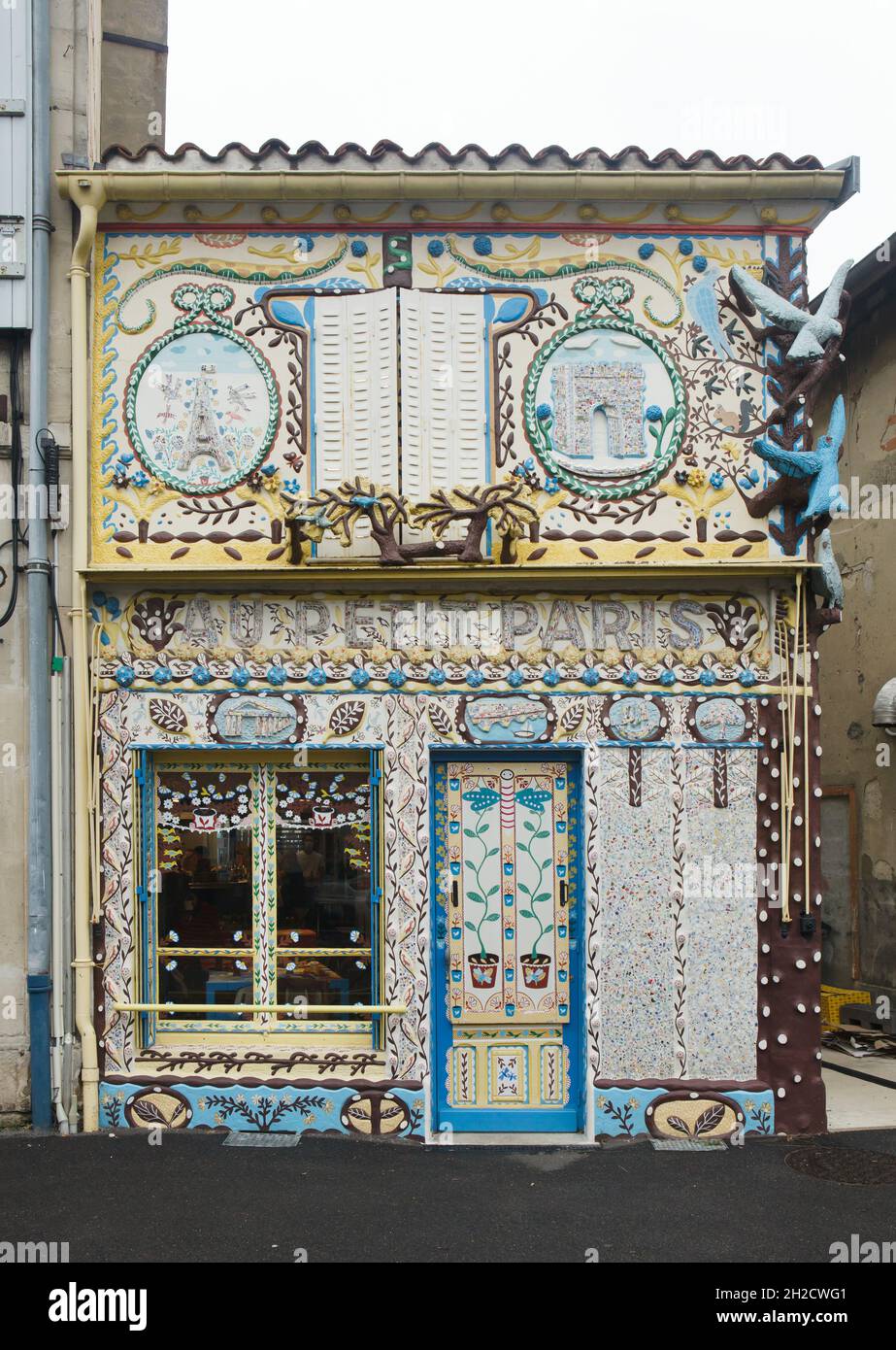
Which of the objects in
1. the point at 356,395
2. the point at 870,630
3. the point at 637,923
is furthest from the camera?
the point at 870,630

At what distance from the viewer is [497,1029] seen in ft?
21.4

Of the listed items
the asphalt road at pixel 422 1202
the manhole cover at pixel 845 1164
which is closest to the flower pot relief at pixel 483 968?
the asphalt road at pixel 422 1202

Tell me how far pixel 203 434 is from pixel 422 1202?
4.75 m

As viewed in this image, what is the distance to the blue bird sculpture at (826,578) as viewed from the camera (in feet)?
21.1

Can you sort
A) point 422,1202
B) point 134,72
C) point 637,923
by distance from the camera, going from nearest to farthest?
point 422,1202
point 637,923
point 134,72

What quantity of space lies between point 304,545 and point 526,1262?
4166 mm

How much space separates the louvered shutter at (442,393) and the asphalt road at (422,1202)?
12.6 ft

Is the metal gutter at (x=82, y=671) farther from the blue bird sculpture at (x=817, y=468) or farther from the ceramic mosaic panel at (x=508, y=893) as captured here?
the blue bird sculpture at (x=817, y=468)

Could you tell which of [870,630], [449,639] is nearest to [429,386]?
[449,639]

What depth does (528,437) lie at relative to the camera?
6.66m

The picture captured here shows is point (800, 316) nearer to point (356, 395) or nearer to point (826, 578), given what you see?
point (826, 578)

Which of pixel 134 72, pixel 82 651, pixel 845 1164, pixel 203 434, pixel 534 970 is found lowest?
pixel 845 1164

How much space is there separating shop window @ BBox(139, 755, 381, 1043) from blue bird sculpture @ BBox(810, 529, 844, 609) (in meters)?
3.05

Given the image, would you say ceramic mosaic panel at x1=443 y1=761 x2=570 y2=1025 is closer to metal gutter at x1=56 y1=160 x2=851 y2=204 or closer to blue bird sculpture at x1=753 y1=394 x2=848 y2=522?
blue bird sculpture at x1=753 y1=394 x2=848 y2=522
